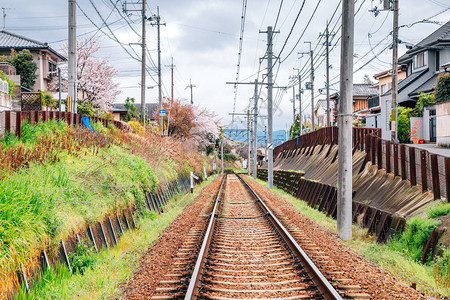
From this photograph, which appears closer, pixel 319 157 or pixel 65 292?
pixel 65 292

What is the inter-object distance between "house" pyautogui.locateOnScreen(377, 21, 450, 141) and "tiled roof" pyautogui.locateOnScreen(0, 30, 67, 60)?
1246 inches

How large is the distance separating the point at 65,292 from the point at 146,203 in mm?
8801

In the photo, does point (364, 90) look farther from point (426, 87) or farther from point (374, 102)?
point (426, 87)

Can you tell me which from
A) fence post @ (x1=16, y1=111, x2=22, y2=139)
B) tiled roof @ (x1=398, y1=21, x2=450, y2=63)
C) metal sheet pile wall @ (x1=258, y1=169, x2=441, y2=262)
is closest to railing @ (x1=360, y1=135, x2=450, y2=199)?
metal sheet pile wall @ (x1=258, y1=169, x2=441, y2=262)

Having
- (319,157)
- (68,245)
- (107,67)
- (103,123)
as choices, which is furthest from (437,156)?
(107,67)

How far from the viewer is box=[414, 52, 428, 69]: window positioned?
36350 mm

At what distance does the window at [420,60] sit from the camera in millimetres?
36350

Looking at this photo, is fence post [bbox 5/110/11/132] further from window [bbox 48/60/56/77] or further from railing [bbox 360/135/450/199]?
window [bbox 48/60/56/77]

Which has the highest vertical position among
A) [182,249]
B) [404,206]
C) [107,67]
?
[107,67]

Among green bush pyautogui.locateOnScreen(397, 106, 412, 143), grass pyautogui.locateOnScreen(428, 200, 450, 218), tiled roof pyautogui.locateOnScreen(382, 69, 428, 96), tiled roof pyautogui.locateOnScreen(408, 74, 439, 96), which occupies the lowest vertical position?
grass pyautogui.locateOnScreen(428, 200, 450, 218)

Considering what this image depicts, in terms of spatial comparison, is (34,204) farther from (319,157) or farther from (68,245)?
(319,157)

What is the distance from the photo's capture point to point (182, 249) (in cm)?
898

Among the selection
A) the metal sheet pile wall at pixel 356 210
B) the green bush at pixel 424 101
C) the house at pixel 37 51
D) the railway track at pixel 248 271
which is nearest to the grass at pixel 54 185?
the railway track at pixel 248 271

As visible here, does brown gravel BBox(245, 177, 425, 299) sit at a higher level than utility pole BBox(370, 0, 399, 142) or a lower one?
lower
